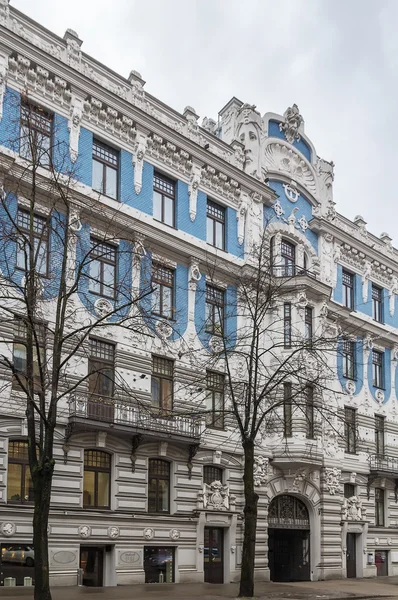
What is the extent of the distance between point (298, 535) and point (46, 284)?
1818cm

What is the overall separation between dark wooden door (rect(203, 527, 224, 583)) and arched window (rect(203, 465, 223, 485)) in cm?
188

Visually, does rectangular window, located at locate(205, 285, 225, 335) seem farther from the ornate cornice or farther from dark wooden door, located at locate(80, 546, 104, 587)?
dark wooden door, located at locate(80, 546, 104, 587)

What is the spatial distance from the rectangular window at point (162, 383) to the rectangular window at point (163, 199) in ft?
18.9

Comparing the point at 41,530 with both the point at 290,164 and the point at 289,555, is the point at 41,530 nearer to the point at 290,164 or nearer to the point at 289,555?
the point at 289,555

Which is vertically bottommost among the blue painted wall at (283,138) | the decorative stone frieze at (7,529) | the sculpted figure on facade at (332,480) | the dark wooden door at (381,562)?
the dark wooden door at (381,562)

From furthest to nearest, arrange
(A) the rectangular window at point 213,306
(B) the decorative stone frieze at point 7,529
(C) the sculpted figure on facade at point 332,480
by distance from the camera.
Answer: (C) the sculpted figure on facade at point 332,480, (A) the rectangular window at point 213,306, (B) the decorative stone frieze at point 7,529

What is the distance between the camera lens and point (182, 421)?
29.5m

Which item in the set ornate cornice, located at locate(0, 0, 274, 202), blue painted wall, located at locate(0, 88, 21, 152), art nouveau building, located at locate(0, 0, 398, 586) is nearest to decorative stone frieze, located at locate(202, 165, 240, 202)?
art nouveau building, located at locate(0, 0, 398, 586)

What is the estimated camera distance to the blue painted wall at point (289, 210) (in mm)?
36688

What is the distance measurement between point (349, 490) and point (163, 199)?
17629 mm

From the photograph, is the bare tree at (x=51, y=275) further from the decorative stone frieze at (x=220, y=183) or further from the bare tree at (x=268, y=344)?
the decorative stone frieze at (x=220, y=183)

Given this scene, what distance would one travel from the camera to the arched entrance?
34344 millimetres

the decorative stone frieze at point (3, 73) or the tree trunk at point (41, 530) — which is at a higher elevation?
the decorative stone frieze at point (3, 73)

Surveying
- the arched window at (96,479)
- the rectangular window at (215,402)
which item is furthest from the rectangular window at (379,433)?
the arched window at (96,479)
